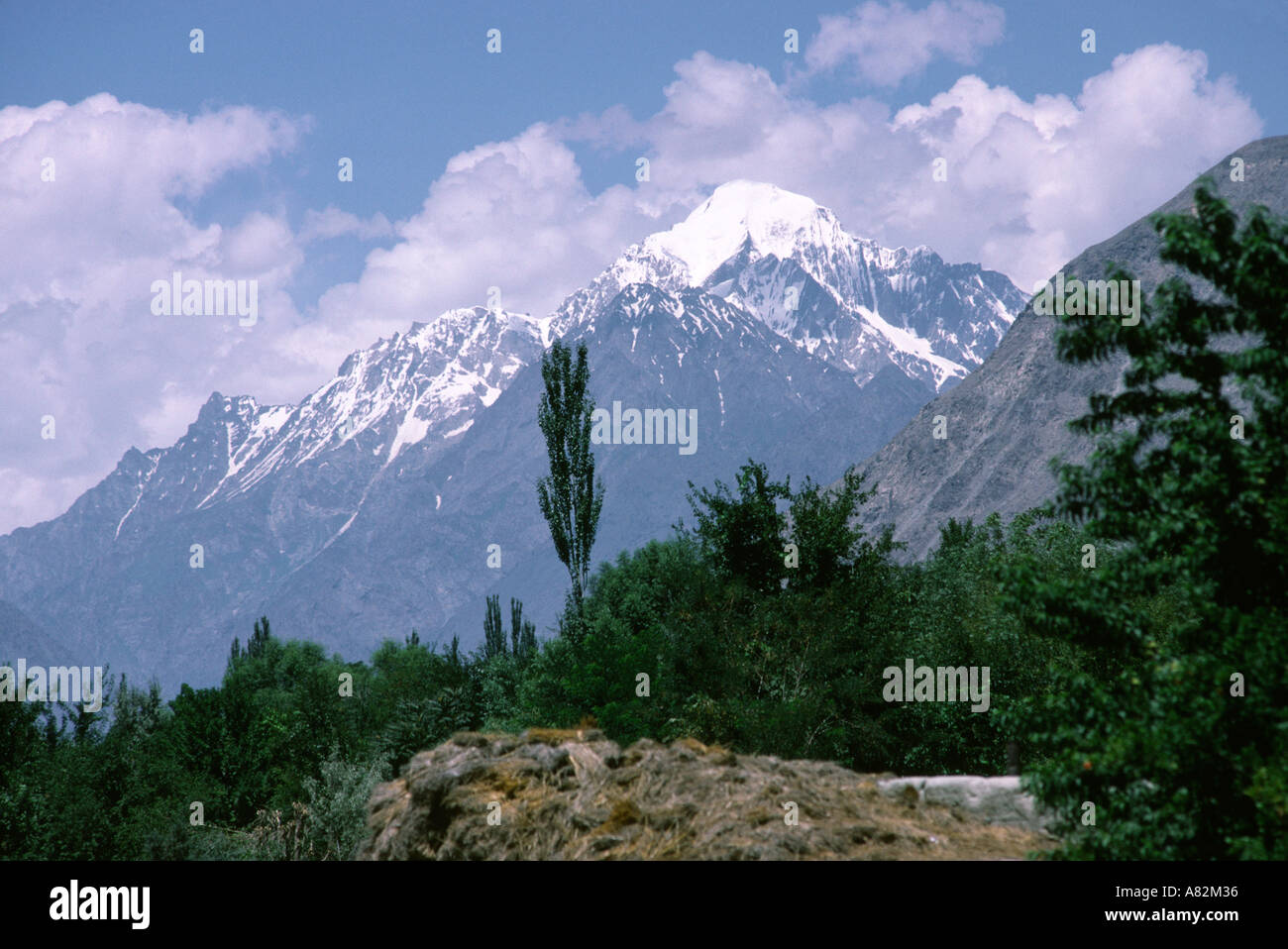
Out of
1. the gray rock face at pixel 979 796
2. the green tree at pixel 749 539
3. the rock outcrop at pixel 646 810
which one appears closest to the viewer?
the rock outcrop at pixel 646 810

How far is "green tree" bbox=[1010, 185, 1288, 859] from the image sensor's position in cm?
921

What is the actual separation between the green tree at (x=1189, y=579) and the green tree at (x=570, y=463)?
34751 mm

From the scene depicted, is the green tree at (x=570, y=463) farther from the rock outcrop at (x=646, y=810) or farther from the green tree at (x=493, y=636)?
the green tree at (x=493, y=636)

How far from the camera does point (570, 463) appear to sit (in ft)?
149

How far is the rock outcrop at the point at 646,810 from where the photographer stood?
12133 millimetres

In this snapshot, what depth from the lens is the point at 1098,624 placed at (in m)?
11.0

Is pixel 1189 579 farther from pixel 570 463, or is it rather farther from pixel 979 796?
pixel 570 463

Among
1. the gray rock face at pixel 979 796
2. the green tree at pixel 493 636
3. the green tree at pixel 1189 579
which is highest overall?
the green tree at pixel 1189 579

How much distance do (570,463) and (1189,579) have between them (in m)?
36.4

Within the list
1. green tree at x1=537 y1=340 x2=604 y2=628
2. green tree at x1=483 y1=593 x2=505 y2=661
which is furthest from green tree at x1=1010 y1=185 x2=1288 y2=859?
green tree at x1=483 y1=593 x2=505 y2=661

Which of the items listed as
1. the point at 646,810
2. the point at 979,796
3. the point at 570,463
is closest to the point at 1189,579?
the point at 979,796

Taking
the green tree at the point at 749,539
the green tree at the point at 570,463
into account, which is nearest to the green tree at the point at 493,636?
the green tree at the point at 570,463

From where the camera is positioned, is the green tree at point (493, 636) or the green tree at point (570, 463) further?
the green tree at point (493, 636)
